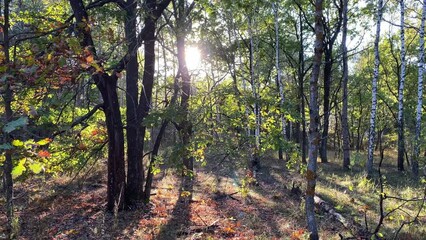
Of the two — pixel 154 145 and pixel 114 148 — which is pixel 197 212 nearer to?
pixel 154 145

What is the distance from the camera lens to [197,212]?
28.8 feet

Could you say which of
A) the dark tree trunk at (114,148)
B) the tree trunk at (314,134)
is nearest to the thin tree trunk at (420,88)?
the tree trunk at (314,134)

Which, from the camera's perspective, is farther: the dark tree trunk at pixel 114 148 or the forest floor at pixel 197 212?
the dark tree trunk at pixel 114 148

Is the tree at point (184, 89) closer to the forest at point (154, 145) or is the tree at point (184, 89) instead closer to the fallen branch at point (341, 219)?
the forest at point (154, 145)

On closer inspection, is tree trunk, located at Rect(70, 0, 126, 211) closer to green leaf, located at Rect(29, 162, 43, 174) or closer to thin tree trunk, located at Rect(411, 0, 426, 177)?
green leaf, located at Rect(29, 162, 43, 174)

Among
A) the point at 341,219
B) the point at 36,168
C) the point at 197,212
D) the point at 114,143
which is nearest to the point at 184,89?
the point at 114,143

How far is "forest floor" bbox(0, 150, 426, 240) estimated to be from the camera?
7000 mm

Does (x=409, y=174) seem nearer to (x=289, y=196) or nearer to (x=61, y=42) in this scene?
(x=289, y=196)

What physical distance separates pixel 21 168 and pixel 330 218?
27.1ft

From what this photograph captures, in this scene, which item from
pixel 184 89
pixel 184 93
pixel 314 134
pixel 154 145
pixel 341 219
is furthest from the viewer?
pixel 184 89

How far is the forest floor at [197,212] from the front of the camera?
700 centimetres

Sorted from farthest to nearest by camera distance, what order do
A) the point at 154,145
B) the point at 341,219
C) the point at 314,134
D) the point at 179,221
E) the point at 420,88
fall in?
the point at 420,88, the point at 154,145, the point at 179,221, the point at 341,219, the point at 314,134

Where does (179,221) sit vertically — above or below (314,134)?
below

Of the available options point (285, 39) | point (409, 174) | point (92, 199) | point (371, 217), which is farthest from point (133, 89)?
point (409, 174)
